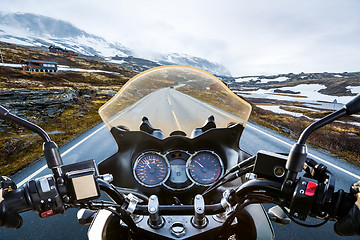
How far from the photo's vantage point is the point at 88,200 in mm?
1148

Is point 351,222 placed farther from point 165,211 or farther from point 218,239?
point 165,211

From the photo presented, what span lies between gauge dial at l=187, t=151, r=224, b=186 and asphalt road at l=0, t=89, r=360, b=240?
2.03 ft

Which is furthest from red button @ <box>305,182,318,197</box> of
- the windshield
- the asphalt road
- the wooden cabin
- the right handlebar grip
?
the wooden cabin

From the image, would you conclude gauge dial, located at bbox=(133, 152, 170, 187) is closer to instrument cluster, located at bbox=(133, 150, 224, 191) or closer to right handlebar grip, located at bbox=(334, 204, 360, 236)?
instrument cluster, located at bbox=(133, 150, 224, 191)

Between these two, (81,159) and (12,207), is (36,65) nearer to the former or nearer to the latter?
(81,159)

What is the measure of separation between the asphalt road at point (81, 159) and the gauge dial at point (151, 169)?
2.39ft

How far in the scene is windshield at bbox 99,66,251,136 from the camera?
7.58 ft

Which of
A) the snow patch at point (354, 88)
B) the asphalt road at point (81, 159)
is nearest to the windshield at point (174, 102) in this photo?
the asphalt road at point (81, 159)

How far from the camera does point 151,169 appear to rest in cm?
231

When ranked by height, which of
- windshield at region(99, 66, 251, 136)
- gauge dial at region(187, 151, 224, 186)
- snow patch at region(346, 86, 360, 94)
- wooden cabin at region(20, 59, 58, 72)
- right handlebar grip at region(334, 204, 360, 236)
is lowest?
snow patch at region(346, 86, 360, 94)

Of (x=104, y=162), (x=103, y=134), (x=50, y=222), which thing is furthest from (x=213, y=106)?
(x=103, y=134)

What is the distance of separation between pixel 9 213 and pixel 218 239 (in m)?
1.28

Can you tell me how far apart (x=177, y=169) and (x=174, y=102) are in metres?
0.91

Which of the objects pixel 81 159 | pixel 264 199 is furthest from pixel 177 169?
pixel 81 159
